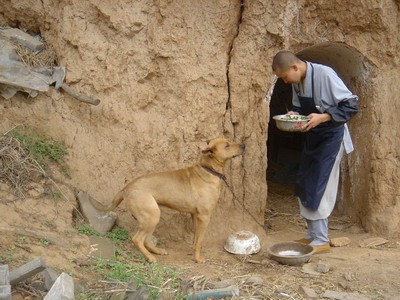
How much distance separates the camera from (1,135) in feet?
22.2

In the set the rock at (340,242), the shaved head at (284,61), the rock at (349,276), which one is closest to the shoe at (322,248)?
the rock at (340,242)

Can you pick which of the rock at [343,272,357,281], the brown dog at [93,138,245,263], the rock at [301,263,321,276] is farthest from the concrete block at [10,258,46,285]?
the rock at [343,272,357,281]

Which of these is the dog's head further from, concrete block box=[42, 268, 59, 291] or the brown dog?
concrete block box=[42, 268, 59, 291]

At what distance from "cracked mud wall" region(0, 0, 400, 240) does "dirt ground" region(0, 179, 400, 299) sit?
2.01 ft

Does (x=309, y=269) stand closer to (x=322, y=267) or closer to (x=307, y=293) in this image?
(x=322, y=267)

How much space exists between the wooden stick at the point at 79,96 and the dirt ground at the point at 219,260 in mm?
1210

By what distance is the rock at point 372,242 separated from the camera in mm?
7285

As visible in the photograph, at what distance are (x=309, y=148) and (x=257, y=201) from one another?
130 cm

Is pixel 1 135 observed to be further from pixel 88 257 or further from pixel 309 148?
pixel 309 148

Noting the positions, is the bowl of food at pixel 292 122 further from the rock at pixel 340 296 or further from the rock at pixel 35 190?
the rock at pixel 35 190

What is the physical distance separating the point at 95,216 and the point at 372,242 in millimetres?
3498

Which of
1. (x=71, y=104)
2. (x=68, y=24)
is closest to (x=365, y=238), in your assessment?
(x=71, y=104)

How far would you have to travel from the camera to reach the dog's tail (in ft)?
21.1

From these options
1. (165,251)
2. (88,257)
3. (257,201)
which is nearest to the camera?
(88,257)
